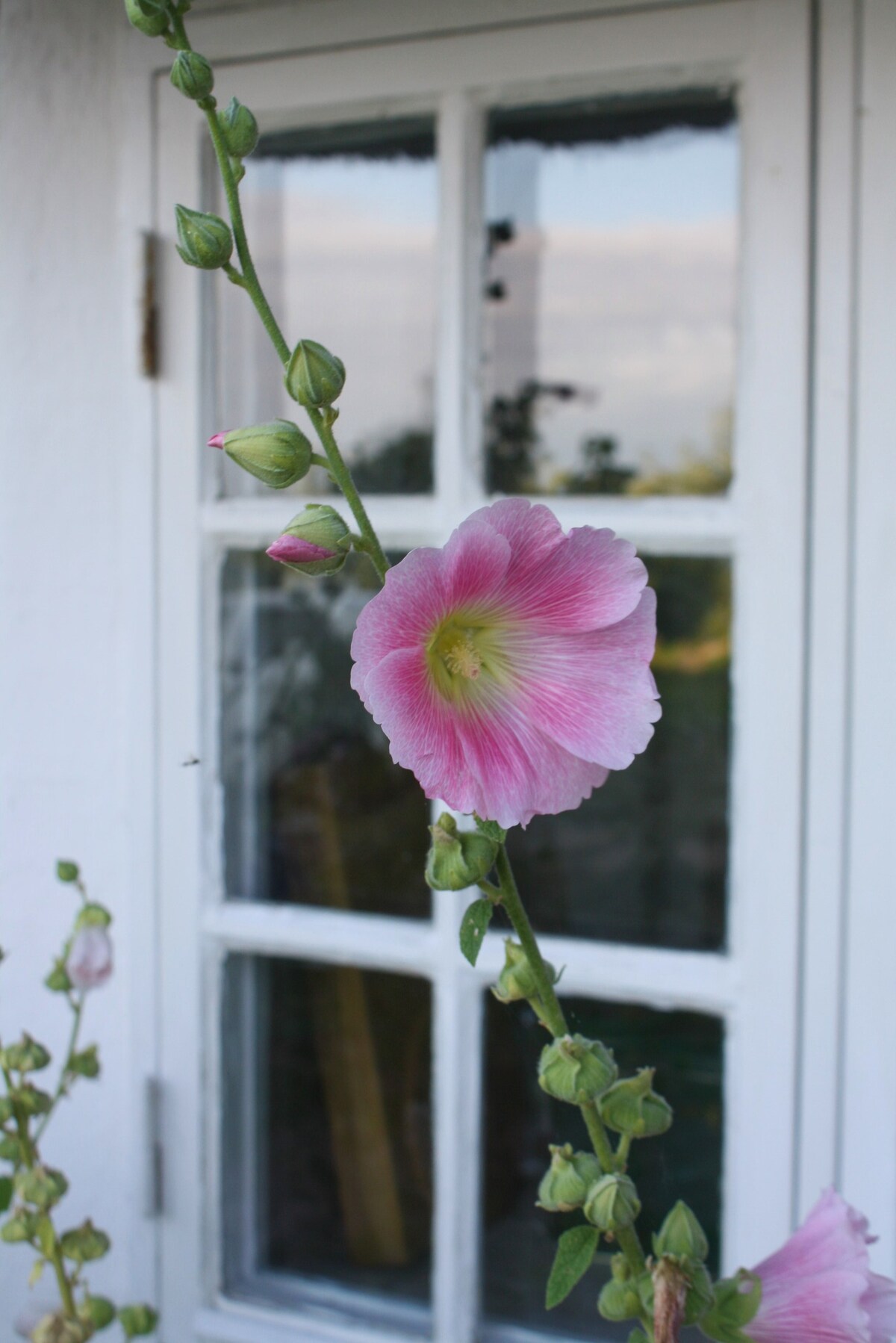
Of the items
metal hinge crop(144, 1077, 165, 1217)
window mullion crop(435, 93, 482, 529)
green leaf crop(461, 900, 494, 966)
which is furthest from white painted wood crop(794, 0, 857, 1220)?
metal hinge crop(144, 1077, 165, 1217)

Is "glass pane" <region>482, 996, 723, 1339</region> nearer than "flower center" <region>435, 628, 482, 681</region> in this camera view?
No

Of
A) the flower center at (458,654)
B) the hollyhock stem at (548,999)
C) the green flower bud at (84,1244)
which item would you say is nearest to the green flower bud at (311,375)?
the flower center at (458,654)

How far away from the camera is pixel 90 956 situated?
95 cm

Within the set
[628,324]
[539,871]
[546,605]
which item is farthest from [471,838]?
[628,324]

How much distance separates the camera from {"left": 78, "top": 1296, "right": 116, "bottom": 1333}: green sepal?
0.86 meters

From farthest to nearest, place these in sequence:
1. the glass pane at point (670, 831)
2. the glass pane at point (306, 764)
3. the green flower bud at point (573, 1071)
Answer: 1. the glass pane at point (670, 831)
2. the glass pane at point (306, 764)
3. the green flower bud at point (573, 1071)

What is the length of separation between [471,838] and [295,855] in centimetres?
90

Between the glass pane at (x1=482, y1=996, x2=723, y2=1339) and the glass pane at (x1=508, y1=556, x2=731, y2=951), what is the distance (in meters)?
0.17

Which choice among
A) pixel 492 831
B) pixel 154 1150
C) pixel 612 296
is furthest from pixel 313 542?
pixel 612 296

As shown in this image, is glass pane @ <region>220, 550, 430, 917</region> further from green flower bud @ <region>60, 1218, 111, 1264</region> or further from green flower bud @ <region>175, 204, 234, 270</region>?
green flower bud @ <region>175, 204, 234, 270</region>

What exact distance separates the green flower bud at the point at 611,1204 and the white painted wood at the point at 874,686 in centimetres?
49

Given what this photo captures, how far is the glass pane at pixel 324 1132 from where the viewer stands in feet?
4.21

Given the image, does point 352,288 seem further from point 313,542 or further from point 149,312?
point 313,542

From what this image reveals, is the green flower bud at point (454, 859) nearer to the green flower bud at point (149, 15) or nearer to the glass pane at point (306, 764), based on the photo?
the green flower bud at point (149, 15)
